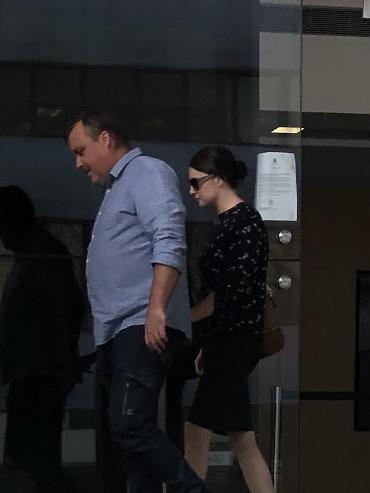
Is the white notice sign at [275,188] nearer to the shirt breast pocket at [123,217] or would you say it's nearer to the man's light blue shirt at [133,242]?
the man's light blue shirt at [133,242]

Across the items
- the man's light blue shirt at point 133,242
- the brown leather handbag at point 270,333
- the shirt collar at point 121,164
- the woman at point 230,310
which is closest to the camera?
the man's light blue shirt at point 133,242

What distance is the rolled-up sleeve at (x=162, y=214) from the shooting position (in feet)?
12.1

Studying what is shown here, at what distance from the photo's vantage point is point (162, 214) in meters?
3.73

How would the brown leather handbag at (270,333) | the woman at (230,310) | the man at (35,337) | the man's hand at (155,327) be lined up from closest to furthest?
the man's hand at (155,327), the woman at (230,310), the brown leather handbag at (270,333), the man at (35,337)

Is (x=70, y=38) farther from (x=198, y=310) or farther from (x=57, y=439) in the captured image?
(x=57, y=439)

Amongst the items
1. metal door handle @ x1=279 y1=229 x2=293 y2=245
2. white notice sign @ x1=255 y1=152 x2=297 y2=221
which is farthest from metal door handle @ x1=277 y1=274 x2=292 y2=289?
white notice sign @ x1=255 y1=152 x2=297 y2=221

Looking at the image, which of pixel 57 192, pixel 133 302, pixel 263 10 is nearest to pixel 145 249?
pixel 133 302

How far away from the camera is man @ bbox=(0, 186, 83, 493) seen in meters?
4.57

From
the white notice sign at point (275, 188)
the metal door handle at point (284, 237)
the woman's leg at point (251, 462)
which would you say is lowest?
the woman's leg at point (251, 462)

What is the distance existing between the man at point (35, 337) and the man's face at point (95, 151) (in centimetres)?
63

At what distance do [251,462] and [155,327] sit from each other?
1018 mm

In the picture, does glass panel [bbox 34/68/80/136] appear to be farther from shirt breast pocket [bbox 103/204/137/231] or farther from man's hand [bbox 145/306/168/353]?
man's hand [bbox 145/306/168/353]

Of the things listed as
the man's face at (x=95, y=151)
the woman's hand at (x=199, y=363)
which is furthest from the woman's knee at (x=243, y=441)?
the man's face at (x=95, y=151)

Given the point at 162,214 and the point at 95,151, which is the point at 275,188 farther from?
the point at 162,214
